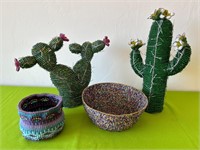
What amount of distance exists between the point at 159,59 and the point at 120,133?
24cm

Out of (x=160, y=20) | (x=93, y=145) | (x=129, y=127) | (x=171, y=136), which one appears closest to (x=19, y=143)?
(x=93, y=145)

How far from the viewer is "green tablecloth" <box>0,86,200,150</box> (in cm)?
53

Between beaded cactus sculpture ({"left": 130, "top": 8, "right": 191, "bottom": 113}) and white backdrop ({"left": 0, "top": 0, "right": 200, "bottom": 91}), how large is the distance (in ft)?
0.40

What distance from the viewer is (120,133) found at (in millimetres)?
570

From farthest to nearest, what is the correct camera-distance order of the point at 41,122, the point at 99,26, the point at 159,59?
the point at 99,26 < the point at 159,59 < the point at 41,122

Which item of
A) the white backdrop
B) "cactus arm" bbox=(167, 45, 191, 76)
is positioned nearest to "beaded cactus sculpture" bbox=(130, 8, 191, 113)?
"cactus arm" bbox=(167, 45, 191, 76)

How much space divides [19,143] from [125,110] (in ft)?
1.09

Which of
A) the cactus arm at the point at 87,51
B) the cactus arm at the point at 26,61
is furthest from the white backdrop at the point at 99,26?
the cactus arm at the point at 26,61

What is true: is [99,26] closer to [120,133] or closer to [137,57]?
[137,57]

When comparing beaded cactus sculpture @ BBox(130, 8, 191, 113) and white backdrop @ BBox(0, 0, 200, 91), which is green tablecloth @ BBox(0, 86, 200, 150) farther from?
white backdrop @ BBox(0, 0, 200, 91)

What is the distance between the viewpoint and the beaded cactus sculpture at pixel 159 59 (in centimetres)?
59

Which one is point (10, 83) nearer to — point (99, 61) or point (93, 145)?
point (99, 61)

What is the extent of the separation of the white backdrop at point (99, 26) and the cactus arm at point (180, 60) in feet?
0.60

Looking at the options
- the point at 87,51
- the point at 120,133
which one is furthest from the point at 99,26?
the point at 120,133
